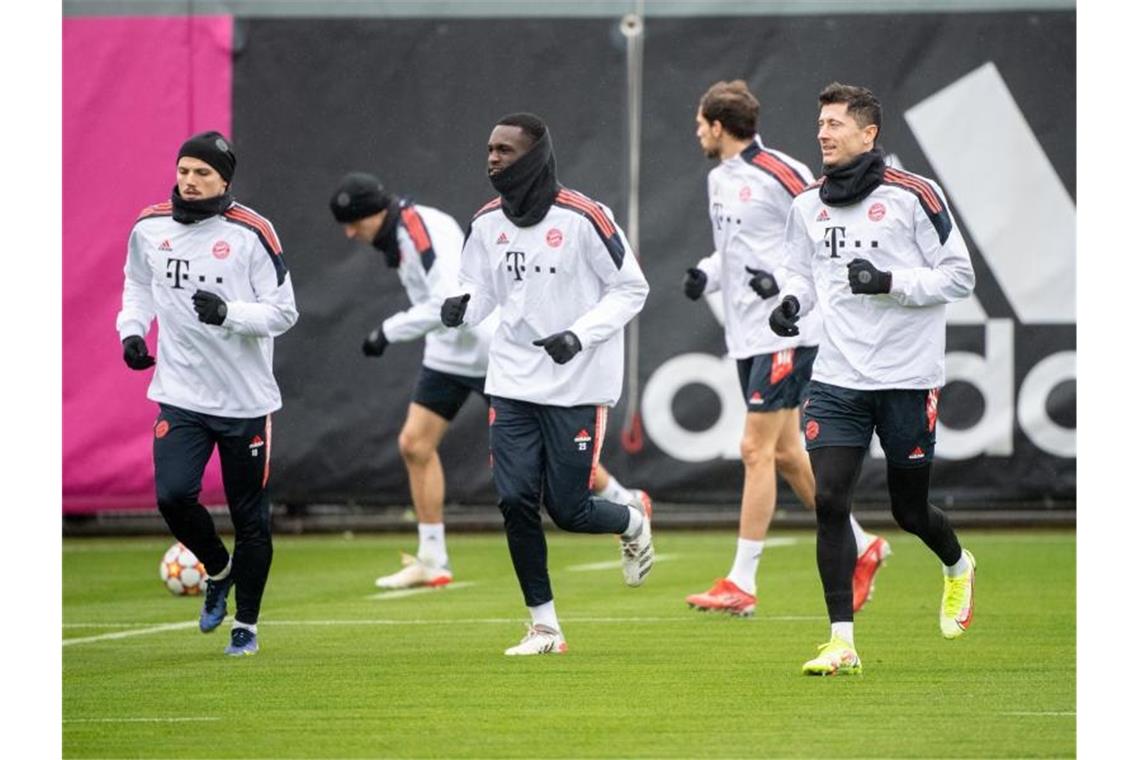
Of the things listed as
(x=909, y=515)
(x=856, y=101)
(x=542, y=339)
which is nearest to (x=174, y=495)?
(x=542, y=339)

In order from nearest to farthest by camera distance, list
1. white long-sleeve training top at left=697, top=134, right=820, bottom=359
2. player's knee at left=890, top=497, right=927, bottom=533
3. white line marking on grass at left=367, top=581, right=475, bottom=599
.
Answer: player's knee at left=890, top=497, right=927, bottom=533 < white long-sleeve training top at left=697, top=134, right=820, bottom=359 < white line marking on grass at left=367, top=581, right=475, bottom=599

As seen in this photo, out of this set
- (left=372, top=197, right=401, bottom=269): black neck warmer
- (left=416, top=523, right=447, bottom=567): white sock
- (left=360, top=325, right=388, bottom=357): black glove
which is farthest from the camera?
(left=416, top=523, right=447, bottom=567): white sock

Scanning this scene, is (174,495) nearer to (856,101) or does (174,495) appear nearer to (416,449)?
(856,101)

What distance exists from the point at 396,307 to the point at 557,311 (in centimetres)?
755

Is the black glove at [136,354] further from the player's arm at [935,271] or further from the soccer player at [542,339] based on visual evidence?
the player's arm at [935,271]

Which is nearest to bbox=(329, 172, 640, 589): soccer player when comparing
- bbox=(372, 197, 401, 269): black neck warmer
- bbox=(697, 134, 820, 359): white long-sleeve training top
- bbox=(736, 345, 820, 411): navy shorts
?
bbox=(372, 197, 401, 269): black neck warmer

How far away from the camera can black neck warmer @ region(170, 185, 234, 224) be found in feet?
30.5

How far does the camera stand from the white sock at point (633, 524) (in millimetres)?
9711

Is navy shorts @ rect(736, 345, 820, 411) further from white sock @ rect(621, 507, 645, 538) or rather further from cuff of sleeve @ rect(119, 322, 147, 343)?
cuff of sleeve @ rect(119, 322, 147, 343)

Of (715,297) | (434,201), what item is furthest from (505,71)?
(715,297)

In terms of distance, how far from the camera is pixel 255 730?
23.4ft

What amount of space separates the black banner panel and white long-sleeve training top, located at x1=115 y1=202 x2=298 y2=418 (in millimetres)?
7114
